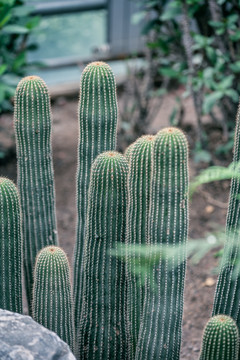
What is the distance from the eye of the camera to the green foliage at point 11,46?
5746mm

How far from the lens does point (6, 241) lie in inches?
148

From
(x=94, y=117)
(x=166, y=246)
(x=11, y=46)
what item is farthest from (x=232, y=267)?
(x=11, y=46)

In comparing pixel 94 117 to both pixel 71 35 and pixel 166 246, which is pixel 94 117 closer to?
pixel 166 246

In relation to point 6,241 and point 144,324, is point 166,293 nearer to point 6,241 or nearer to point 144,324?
point 144,324

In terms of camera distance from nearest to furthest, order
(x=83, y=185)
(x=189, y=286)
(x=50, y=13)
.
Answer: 1. (x=83, y=185)
2. (x=189, y=286)
3. (x=50, y=13)

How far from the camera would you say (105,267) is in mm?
3701

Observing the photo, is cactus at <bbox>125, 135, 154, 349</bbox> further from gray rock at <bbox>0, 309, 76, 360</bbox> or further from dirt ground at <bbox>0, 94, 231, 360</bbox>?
dirt ground at <bbox>0, 94, 231, 360</bbox>

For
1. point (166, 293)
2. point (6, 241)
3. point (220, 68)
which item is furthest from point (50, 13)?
point (166, 293)

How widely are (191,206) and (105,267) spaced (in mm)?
2735

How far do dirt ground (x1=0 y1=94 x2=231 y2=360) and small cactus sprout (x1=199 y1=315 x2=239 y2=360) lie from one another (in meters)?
1.05

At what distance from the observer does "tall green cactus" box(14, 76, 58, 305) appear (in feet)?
13.0

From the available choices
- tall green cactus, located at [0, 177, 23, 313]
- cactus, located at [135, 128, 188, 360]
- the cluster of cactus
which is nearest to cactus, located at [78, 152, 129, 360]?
the cluster of cactus

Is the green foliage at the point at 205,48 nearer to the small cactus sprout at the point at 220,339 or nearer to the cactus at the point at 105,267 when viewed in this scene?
the cactus at the point at 105,267

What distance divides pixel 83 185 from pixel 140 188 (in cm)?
70
